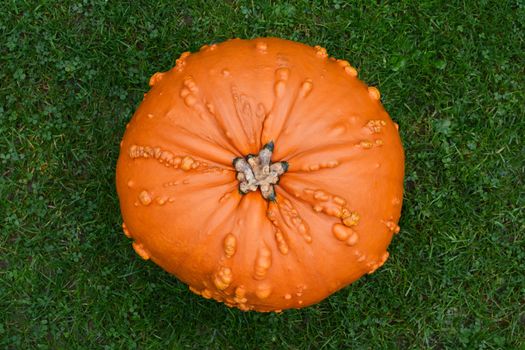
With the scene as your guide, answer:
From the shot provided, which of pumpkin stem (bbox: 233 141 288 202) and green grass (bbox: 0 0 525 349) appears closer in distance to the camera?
pumpkin stem (bbox: 233 141 288 202)

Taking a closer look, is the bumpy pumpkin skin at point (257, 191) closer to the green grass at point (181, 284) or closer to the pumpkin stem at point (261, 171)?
the pumpkin stem at point (261, 171)

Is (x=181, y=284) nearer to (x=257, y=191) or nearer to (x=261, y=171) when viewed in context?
(x=257, y=191)

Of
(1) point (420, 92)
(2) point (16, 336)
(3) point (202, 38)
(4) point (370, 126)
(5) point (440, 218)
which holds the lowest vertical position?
(2) point (16, 336)

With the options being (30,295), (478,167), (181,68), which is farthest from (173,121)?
(478,167)

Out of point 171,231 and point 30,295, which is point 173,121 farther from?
point 30,295

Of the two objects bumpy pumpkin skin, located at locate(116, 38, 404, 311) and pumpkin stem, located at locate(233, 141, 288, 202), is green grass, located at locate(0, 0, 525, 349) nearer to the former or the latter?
bumpy pumpkin skin, located at locate(116, 38, 404, 311)

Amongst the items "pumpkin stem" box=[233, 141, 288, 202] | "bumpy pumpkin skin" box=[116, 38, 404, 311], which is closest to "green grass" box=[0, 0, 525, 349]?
"bumpy pumpkin skin" box=[116, 38, 404, 311]

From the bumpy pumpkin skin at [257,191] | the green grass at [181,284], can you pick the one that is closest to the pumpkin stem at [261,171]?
the bumpy pumpkin skin at [257,191]
